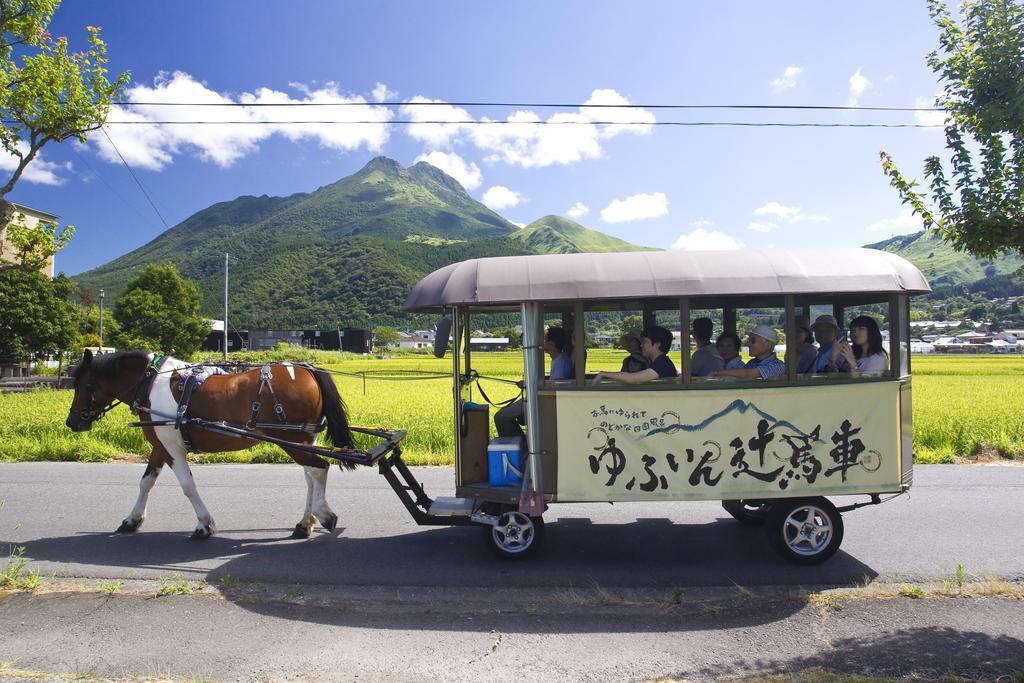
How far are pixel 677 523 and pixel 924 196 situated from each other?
3.66 m

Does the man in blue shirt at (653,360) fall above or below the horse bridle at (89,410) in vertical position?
above

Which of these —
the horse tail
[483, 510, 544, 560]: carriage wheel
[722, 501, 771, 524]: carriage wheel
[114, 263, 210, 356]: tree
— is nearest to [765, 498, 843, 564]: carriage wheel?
[722, 501, 771, 524]: carriage wheel

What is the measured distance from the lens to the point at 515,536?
5211 mm

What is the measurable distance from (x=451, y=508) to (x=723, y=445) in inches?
88.7

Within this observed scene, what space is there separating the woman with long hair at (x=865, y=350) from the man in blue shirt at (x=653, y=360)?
4.34 ft

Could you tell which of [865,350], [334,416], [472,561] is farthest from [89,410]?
[865,350]

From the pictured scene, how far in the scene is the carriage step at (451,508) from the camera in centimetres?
522

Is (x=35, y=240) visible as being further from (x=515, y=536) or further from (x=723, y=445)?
(x=723, y=445)

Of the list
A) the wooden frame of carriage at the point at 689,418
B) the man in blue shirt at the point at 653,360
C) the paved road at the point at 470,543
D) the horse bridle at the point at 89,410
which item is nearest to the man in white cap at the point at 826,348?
the wooden frame of carriage at the point at 689,418

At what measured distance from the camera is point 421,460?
9688mm

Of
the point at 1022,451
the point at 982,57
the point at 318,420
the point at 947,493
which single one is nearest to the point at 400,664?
the point at 318,420

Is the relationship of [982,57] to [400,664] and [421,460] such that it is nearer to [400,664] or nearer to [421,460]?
[400,664]

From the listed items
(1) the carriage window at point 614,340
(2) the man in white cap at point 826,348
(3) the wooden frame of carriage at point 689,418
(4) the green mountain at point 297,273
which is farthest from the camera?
(4) the green mountain at point 297,273

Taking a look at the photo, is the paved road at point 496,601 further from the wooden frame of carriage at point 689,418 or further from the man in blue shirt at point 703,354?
the man in blue shirt at point 703,354
